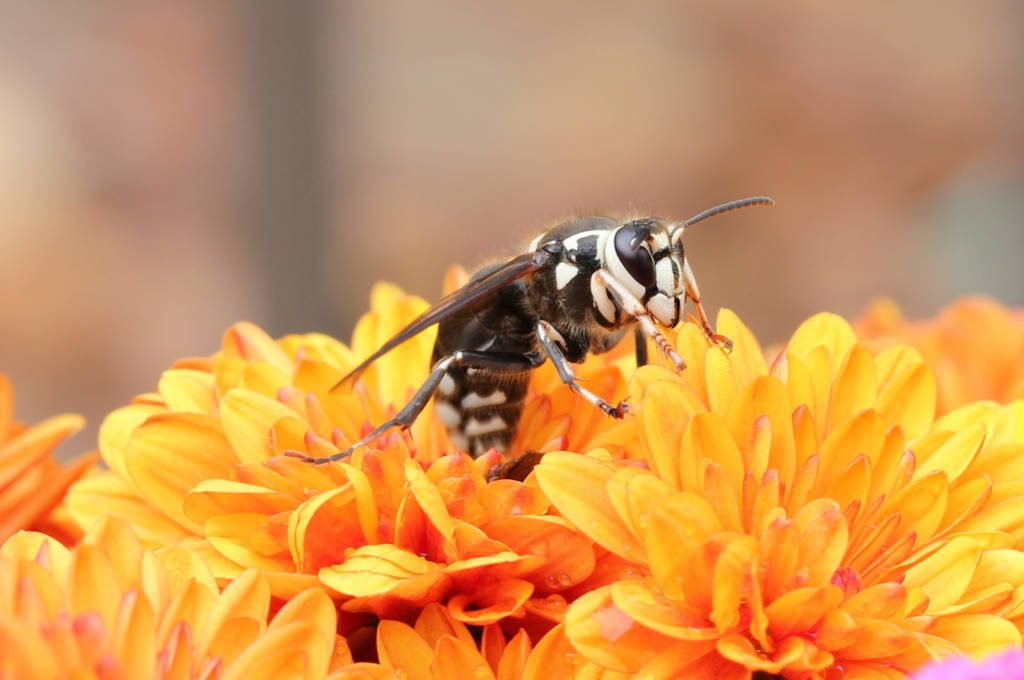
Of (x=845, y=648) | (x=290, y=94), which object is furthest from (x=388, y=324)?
(x=290, y=94)

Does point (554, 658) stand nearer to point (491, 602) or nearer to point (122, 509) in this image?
point (491, 602)

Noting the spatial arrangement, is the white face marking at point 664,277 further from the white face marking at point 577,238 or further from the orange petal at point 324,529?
the orange petal at point 324,529

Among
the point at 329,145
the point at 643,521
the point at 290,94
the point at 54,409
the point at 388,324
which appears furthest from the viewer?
the point at 54,409

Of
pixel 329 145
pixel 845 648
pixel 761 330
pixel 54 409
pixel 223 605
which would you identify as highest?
pixel 329 145

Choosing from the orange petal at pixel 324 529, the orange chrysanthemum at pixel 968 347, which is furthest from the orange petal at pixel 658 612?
the orange chrysanthemum at pixel 968 347

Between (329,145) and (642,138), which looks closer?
(329,145)

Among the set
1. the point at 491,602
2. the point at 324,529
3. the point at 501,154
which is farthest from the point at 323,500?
the point at 501,154

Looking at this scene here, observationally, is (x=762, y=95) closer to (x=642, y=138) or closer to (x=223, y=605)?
(x=642, y=138)
